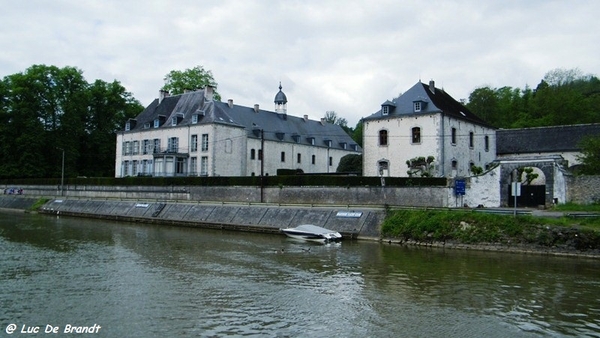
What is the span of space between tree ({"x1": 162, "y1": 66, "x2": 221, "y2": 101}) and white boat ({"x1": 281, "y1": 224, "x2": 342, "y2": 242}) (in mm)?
35902

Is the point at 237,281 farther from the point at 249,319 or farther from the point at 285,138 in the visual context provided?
the point at 285,138

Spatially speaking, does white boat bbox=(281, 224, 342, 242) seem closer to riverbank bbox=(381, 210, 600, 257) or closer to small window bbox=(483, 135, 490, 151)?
riverbank bbox=(381, 210, 600, 257)

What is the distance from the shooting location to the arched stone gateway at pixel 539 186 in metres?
27.1

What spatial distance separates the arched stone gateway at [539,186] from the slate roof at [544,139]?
13.6 meters

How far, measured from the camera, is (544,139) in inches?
1689

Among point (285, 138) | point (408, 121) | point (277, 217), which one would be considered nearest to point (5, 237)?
point (277, 217)

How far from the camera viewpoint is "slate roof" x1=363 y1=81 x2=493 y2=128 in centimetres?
3759

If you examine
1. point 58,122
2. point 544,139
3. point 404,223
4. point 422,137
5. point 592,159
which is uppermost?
point 58,122

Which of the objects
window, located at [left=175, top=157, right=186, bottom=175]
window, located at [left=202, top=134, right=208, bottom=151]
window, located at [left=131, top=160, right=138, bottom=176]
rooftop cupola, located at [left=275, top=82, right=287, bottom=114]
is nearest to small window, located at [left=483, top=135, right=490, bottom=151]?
rooftop cupola, located at [left=275, top=82, right=287, bottom=114]

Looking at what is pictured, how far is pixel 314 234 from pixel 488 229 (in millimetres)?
8530

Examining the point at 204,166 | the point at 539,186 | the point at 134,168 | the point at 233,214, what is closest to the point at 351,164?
the point at 204,166

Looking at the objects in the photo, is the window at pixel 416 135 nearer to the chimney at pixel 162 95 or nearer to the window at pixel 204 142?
the window at pixel 204 142

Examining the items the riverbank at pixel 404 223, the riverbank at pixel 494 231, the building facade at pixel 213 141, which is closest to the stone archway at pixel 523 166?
the riverbank at pixel 404 223

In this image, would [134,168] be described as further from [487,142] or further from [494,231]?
[494,231]
